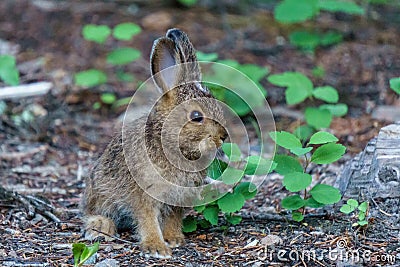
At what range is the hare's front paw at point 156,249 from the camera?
4.75 meters

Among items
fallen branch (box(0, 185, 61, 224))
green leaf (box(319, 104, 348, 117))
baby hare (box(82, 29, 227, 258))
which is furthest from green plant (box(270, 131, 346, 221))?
green leaf (box(319, 104, 348, 117))

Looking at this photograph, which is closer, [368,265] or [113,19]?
[368,265]

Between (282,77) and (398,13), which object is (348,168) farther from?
(398,13)

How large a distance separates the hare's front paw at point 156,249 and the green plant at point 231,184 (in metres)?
0.36

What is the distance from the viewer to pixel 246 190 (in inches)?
198

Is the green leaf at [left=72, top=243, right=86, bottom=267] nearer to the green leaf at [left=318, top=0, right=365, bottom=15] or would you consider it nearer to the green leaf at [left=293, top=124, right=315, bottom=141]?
the green leaf at [left=293, top=124, right=315, bottom=141]

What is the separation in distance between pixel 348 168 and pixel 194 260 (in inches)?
60.9

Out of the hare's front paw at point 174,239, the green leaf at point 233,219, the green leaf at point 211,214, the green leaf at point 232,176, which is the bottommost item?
the hare's front paw at point 174,239

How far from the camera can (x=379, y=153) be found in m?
5.21

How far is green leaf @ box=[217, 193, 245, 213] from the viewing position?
485cm

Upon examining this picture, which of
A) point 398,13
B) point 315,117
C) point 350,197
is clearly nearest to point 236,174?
point 350,197

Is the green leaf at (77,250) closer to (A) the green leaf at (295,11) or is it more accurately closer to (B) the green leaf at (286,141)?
(B) the green leaf at (286,141)

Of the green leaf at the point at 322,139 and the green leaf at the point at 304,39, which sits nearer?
the green leaf at the point at 322,139

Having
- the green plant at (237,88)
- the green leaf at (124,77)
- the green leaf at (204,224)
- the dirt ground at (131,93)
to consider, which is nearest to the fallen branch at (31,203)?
the dirt ground at (131,93)
